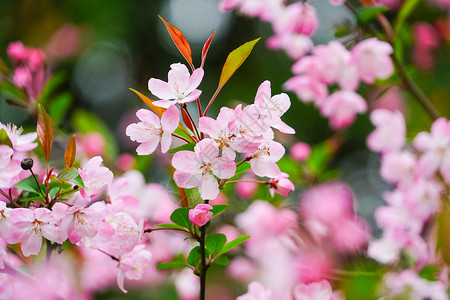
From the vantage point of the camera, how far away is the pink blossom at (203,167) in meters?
0.52

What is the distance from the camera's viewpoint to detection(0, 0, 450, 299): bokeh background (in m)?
2.35

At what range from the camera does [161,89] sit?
570mm

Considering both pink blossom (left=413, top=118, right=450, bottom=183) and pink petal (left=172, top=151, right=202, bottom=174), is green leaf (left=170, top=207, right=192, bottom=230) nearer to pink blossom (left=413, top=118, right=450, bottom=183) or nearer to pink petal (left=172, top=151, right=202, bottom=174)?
pink petal (left=172, top=151, right=202, bottom=174)

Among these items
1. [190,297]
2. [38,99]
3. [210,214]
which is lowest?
[190,297]

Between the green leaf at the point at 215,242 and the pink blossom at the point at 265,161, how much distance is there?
109 mm

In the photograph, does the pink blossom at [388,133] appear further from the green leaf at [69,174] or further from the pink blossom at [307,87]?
the green leaf at [69,174]

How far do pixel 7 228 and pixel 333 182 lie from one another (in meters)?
0.99

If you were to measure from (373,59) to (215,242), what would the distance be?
0.66 metres

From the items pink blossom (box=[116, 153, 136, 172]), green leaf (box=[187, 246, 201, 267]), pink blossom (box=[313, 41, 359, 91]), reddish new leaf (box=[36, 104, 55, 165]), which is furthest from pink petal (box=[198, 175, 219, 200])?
pink blossom (box=[313, 41, 359, 91])

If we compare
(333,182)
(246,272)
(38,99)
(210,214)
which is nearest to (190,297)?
(246,272)

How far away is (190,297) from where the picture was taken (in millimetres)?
1210

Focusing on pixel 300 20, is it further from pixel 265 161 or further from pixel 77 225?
pixel 77 225

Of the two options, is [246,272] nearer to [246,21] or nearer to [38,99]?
[38,99]

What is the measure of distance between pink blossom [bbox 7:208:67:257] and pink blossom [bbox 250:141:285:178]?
0.83 ft
